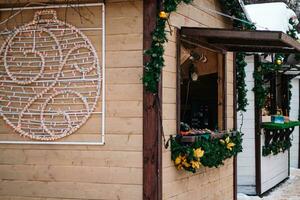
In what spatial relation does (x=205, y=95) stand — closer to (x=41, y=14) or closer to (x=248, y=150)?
(x=248, y=150)

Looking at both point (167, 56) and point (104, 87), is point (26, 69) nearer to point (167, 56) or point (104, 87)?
point (104, 87)

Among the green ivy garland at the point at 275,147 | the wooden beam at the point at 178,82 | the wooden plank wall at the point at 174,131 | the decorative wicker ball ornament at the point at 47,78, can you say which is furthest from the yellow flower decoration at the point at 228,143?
the green ivy garland at the point at 275,147

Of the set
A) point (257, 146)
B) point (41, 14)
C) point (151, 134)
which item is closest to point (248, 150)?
point (257, 146)

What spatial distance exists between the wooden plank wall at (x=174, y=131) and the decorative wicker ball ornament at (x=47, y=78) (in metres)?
0.74

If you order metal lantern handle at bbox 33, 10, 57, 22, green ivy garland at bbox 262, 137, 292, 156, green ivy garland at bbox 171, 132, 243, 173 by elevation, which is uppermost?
metal lantern handle at bbox 33, 10, 57, 22

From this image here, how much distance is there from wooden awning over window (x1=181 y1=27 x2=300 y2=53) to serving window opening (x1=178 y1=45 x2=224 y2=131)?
0.28m

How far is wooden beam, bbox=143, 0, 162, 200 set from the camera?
16.6 ft

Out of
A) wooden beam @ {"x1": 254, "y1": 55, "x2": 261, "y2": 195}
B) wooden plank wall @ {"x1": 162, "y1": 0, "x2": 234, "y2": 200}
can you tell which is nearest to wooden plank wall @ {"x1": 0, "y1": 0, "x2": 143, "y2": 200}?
wooden plank wall @ {"x1": 162, "y1": 0, "x2": 234, "y2": 200}

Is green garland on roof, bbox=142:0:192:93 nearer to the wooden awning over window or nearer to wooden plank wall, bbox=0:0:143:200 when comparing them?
wooden plank wall, bbox=0:0:143:200

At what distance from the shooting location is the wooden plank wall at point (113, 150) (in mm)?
5156

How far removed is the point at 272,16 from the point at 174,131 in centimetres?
519

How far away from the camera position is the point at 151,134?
509 centimetres

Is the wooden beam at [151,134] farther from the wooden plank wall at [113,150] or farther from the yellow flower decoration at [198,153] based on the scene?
the yellow flower decoration at [198,153]

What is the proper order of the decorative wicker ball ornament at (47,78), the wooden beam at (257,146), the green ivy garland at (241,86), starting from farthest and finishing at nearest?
the wooden beam at (257,146) → the green ivy garland at (241,86) → the decorative wicker ball ornament at (47,78)
